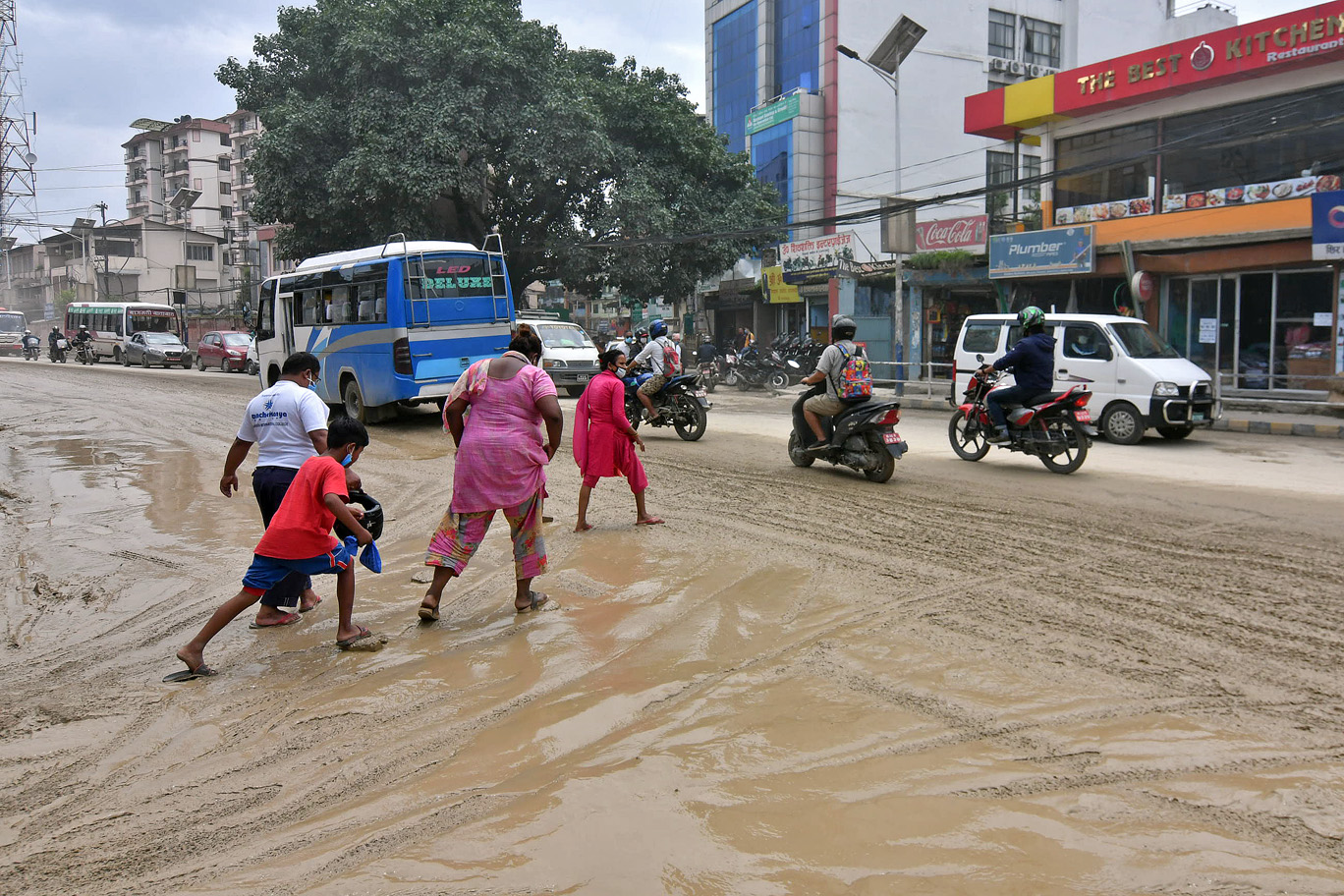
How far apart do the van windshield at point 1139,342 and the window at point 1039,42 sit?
106 ft

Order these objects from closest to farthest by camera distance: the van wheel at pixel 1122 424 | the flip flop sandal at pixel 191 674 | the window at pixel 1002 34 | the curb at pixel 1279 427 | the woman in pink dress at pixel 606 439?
the flip flop sandal at pixel 191 674 < the woman in pink dress at pixel 606 439 < the van wheel at pixel 1122 424 < the curb at pixel 1279 427 < the window at pixel 1002 34

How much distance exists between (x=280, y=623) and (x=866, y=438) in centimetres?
603

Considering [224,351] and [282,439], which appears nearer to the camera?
[282,439]

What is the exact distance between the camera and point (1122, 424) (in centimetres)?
1268

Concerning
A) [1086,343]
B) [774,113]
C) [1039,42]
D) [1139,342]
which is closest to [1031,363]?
[1086,343]

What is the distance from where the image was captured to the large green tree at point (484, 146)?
23.5 meters

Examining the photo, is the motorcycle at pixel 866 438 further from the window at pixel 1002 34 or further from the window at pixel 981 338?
the window at pixel 1002 34

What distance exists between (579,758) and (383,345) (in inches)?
481

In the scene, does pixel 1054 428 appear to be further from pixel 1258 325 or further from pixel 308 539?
pixel 1258 325

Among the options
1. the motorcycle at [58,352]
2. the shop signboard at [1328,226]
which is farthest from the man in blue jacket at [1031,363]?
the motorcycle at [58,352]

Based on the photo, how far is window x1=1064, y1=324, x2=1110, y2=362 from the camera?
12703mm

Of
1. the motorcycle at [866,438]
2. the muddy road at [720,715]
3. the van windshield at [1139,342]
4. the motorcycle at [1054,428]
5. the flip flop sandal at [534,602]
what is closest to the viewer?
the muddy road at [720,715]

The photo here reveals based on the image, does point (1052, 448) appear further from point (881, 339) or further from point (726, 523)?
point (881, 339)

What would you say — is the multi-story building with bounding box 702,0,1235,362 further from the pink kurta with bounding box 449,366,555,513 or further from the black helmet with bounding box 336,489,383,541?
the black helmet with bounding box 336,489,383,541
